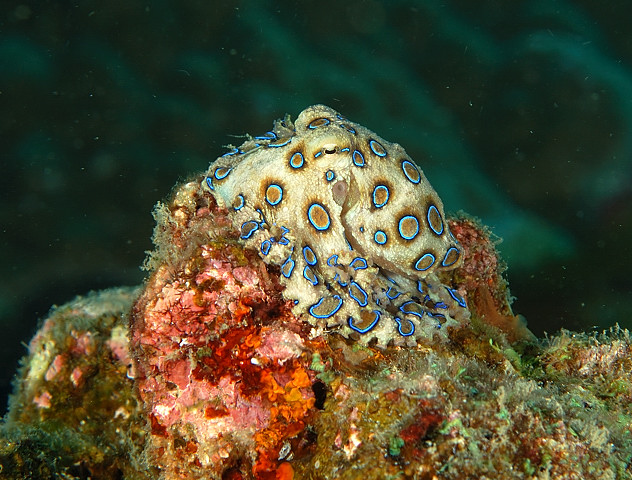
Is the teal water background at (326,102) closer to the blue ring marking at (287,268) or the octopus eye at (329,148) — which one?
the octopus eye at (329,148)

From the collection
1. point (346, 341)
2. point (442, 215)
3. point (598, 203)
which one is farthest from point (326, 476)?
Answer: point (598, 203)

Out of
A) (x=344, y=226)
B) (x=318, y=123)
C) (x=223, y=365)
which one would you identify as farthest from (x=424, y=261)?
(x=223, y=365)

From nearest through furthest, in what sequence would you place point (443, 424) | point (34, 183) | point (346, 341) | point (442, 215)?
point (443, 424) → point (346, 341) → point (442, 215) → point (34, 183)

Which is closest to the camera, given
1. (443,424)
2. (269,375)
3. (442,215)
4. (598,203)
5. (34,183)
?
(443,424)

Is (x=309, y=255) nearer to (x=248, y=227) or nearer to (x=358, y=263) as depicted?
(x=358, y=263)

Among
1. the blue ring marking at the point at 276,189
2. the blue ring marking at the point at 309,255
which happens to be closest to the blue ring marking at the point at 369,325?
the blue ring marking at the point at 309,255

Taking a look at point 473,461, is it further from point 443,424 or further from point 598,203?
point 598,203

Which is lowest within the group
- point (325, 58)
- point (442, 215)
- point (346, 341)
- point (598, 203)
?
point (346, 341)
